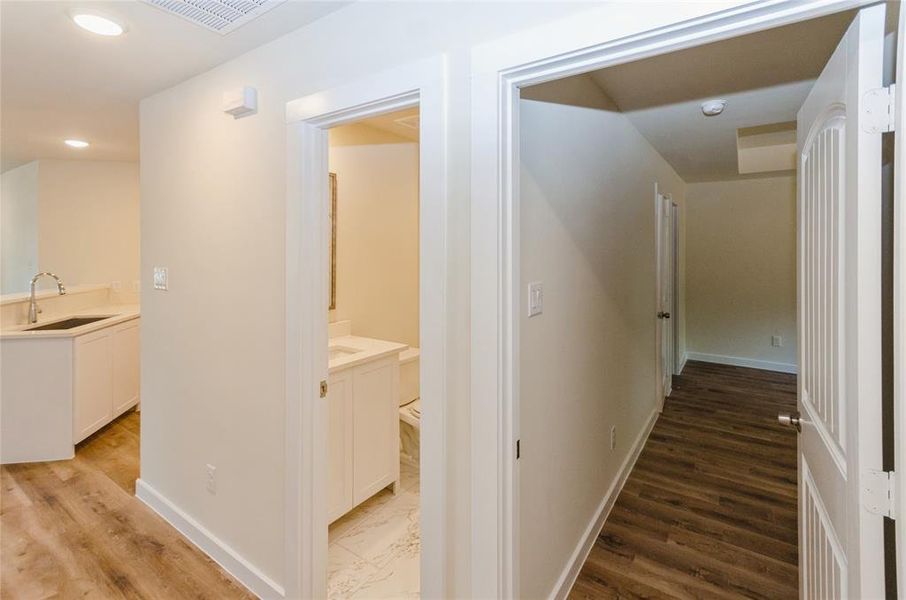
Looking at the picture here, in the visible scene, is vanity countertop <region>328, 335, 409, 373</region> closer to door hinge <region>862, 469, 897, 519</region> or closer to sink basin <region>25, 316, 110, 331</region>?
door hinge <region>862, 469, 897, 519</region>

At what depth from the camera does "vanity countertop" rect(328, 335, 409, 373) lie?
7.55 feet

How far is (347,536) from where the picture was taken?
7.84 feet

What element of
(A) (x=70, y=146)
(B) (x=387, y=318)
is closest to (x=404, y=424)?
(B) (x=387, y=318)

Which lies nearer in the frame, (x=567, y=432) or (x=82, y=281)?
(x=567, y=432)

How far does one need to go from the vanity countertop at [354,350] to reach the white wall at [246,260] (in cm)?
49

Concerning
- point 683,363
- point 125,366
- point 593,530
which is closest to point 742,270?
point 683,363

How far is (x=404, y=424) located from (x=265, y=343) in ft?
5.05

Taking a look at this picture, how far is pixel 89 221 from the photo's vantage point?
4.77 meters

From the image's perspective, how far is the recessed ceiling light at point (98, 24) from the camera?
1594 millimetres

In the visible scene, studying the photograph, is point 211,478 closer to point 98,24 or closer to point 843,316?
point 98,24

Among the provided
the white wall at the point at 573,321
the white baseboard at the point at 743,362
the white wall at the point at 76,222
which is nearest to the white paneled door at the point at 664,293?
the white wall at the point at 573,321

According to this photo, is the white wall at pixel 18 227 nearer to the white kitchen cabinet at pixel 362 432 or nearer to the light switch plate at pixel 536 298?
the white kitchen cabinet at pixel 362 432

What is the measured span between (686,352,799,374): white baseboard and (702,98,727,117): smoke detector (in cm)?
408

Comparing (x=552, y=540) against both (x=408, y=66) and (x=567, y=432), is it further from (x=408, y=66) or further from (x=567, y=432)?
(x=408, y=66)
